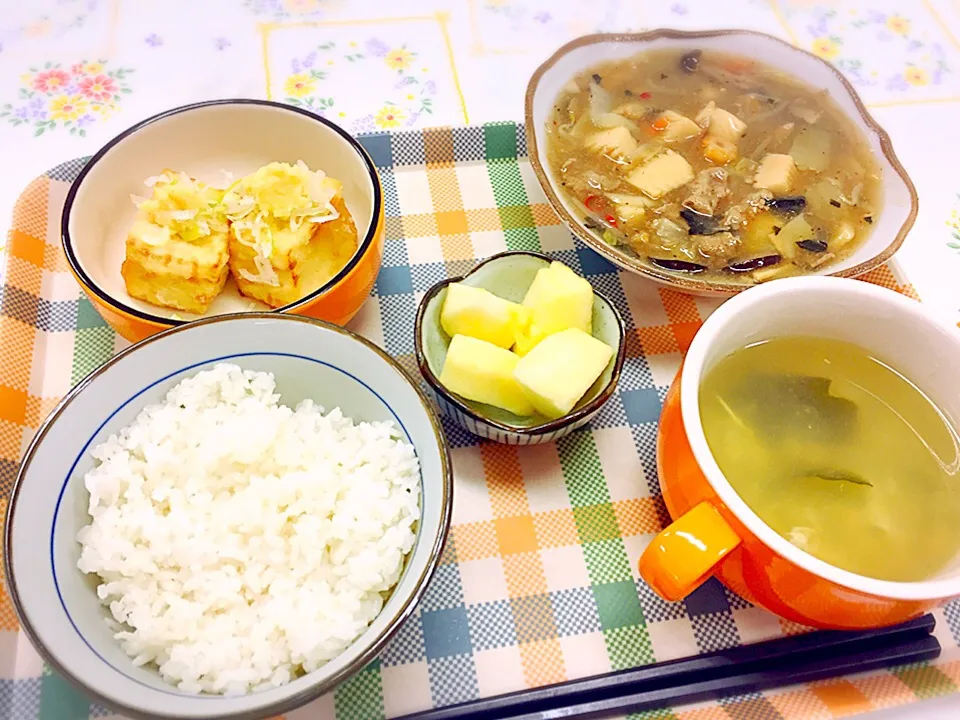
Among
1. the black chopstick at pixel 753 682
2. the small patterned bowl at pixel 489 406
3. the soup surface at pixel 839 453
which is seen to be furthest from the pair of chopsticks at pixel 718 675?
the small patterned bowl at pixel 489 406

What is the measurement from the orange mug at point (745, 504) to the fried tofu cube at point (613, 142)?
753mm

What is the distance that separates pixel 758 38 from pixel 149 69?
1790 millimetres

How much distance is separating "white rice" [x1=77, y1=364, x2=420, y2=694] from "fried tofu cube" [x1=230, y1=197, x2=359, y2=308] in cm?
30

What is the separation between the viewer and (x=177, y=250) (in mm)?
1521

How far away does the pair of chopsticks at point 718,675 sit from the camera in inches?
46.7

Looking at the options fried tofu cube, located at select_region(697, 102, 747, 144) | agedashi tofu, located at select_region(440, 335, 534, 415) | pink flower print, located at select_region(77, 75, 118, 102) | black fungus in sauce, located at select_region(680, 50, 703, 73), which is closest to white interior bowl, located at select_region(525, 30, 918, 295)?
black fungus in sauce, located at select_region(680, 50, 703, 73)

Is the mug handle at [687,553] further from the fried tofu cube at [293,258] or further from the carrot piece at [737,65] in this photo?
the carrot piece at [737,65]

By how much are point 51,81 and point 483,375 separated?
171 cm

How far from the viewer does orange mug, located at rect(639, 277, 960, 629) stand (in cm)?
104

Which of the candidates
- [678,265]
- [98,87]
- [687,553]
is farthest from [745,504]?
[98,87]

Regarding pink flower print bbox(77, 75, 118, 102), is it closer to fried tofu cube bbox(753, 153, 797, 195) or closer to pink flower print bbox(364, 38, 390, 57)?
pink flower print bbox(364, 38, 390, 57)

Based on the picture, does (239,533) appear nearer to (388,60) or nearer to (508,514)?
(508,514)

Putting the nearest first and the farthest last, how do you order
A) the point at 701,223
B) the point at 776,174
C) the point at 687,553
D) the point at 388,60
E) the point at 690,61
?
the point at 687,553 → the point at 701,223 → the point at 776,174 → the point at 690,61 → the point at 388,60

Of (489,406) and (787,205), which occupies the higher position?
(787,205)
